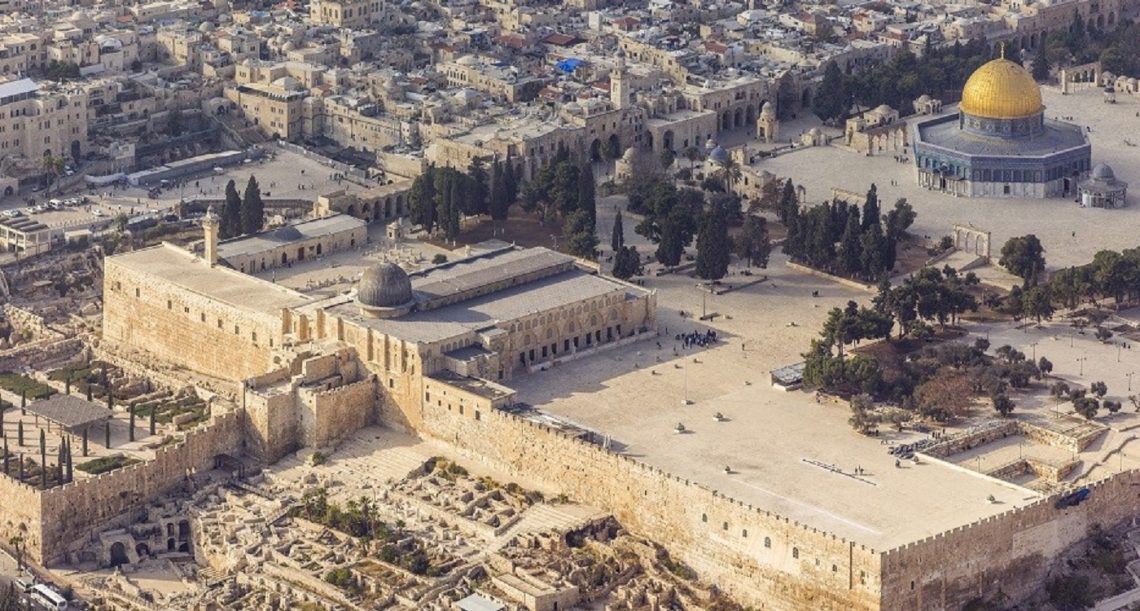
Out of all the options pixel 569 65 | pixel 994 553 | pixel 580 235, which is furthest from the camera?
pixel 569 65

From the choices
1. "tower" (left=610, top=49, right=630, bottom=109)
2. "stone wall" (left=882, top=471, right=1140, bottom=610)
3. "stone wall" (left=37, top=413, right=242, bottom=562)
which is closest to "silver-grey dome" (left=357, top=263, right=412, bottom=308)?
"stone wall" (left=37, top=413, right=242, bottom=562)

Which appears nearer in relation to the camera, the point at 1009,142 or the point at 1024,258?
the point at 1024,258

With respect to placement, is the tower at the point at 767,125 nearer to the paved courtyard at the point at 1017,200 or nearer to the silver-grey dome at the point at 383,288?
the paved courtyard at the point at 1017,200

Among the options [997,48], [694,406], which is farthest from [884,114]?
[694,406]

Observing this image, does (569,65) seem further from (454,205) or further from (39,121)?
(454,205)

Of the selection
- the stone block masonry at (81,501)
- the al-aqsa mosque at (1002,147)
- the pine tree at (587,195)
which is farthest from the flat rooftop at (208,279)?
the al-aqsa mosque at (1002,147)

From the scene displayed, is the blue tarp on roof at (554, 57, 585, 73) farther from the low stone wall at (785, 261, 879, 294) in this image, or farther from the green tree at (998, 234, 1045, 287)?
the green tree at (998, 234, 1045, 287)

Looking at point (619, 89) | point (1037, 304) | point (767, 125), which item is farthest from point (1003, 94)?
point (1037, 304)
